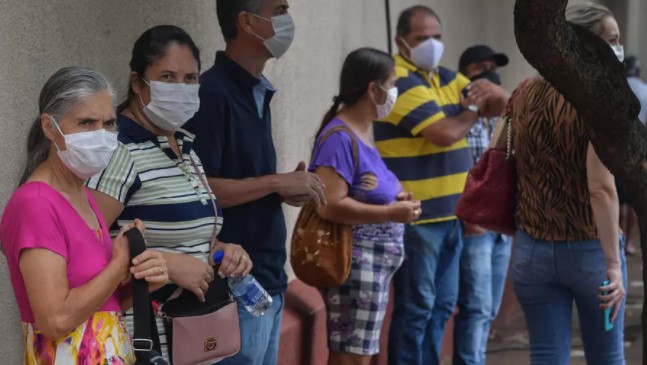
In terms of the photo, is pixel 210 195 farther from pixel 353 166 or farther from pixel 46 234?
pixel 353 166

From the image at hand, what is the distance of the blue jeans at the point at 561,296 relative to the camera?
165 inches

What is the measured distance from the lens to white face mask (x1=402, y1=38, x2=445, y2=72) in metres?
5.74

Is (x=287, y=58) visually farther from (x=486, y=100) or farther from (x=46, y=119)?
(x=46, y=119)

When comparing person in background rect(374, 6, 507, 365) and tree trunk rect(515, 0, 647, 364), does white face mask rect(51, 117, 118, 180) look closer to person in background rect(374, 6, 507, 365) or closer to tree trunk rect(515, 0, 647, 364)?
tree trunk rect(515, 0, 647, 364)

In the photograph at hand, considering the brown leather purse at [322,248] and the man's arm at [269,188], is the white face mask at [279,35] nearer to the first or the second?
the man's arm at [269,188]

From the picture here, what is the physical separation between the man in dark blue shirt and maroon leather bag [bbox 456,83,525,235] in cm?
80

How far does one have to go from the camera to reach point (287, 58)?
588 cm

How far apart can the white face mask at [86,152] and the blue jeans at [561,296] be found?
1.90 meters

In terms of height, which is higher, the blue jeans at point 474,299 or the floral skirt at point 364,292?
the floral skirt at point 364,292

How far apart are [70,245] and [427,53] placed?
322 centimetres

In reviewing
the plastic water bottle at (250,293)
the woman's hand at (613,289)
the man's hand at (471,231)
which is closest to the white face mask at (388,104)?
the man's hand at (471,231)

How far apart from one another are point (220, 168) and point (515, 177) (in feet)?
4.22

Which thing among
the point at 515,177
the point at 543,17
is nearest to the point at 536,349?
the point at 515,177

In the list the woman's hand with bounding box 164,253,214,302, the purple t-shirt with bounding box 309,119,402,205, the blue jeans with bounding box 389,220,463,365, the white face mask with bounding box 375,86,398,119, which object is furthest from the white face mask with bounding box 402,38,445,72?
the woman's hand with bounding box 164,253,214,302
